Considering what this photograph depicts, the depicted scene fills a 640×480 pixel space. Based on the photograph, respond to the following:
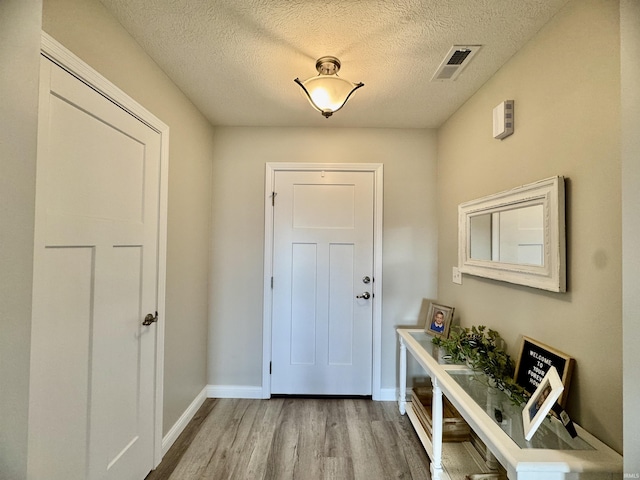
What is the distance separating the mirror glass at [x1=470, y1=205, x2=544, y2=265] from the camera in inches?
57.9

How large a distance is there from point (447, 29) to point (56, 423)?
7.84 feet

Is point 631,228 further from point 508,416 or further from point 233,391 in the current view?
point 233,391

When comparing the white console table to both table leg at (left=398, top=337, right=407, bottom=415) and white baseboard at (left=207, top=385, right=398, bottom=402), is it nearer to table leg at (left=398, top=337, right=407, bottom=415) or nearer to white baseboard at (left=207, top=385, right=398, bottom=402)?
table leg at (left=398, top=337, right=407, bottom=415)

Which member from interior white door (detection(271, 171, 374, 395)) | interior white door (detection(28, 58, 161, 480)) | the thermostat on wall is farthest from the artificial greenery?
interior white door (detection(28, 58, 161, 480))

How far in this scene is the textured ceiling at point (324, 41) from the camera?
138 centimetres

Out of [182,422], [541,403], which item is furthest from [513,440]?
[182,422]

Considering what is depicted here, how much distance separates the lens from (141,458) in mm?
1725

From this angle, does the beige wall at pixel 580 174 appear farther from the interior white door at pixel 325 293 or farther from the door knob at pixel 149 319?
the door knob at pixel 149 319

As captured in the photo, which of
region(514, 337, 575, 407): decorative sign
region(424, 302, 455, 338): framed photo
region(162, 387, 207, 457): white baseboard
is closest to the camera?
region(514, 337, 575, 407): decorative sign

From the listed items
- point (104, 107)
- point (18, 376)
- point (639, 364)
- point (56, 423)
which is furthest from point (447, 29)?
point (56, 423)

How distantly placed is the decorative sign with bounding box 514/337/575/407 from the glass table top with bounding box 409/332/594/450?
117 mm

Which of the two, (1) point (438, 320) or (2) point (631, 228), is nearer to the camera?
(2) point (631, 228)

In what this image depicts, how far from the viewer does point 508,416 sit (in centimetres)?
129

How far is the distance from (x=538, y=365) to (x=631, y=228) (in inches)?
31.7
